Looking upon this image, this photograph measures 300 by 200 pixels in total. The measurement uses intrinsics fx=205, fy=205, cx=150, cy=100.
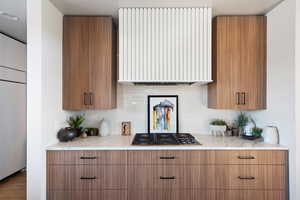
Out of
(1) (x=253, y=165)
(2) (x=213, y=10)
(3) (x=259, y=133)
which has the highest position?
(2) (x=213, y=10)

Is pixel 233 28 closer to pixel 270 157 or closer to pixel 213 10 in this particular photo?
pixel 213 10

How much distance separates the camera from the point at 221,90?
2457 millimetres

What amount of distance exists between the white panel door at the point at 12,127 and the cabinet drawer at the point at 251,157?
10.7 ft

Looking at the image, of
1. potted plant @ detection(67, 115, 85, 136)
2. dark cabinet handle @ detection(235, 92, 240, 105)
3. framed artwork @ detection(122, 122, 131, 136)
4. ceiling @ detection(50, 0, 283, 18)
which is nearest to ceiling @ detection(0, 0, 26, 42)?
ceiling @ detection(50, 0, 283, 18)

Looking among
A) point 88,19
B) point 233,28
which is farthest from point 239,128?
point 88,19

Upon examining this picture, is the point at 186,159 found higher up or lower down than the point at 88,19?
lower down

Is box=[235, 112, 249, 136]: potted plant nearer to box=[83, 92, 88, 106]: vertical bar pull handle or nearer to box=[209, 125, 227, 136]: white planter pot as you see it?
box=[209, 125, 227, 136]: white planter pot

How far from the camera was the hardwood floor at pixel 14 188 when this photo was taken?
2910 millimetres

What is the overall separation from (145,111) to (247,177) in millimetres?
1468

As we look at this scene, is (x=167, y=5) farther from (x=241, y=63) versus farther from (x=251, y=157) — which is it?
(x=251, y=157)

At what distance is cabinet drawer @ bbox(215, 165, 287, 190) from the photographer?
208 centimetres

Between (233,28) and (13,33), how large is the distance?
131 inches

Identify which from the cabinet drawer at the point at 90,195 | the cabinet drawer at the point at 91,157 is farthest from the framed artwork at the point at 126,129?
the cabinet drawer at the point at 90,195

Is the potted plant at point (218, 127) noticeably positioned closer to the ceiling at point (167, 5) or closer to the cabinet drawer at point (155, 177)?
the cabinet drawer at point (155, 177)
